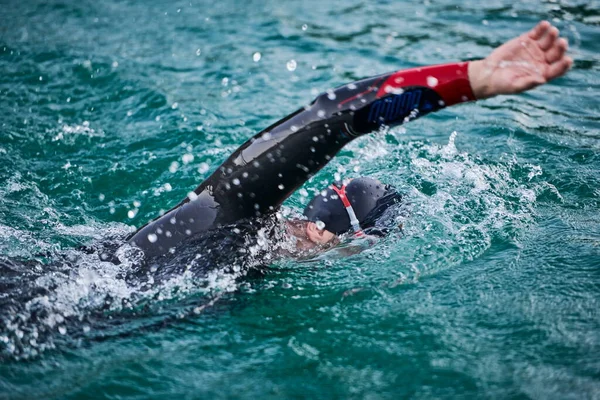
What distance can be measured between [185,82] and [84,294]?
522 centimetres

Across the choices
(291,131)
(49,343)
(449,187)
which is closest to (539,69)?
(291,131)

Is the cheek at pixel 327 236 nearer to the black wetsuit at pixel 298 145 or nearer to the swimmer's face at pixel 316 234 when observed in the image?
the swimmer's face at pixel 316 234

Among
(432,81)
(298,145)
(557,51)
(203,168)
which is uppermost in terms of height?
(557,51)

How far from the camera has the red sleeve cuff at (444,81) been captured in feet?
10.4

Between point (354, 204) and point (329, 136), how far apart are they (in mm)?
994

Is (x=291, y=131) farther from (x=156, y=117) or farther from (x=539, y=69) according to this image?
(x=156, y=117)

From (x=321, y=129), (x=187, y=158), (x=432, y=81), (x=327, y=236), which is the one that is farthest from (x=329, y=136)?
(x=187, y=158)

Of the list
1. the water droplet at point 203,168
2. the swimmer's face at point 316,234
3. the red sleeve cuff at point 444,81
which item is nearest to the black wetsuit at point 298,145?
the red sleeve cuff at point 444,81

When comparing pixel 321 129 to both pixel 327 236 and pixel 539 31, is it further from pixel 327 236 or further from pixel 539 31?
pixel 539 31

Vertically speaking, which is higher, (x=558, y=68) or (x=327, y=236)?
(x=558, y=68)

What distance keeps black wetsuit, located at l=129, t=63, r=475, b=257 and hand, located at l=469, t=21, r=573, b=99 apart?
4.6 inches

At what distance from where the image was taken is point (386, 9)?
11070 mm

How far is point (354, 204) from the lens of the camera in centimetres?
435

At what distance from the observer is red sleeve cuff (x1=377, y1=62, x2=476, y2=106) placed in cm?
317
